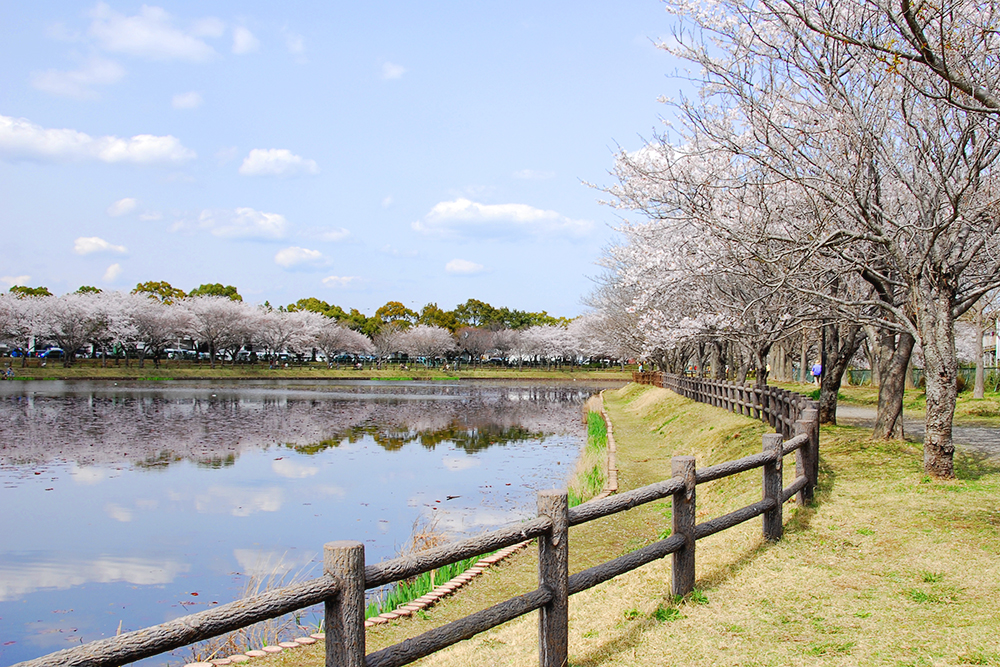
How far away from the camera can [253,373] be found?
222ft

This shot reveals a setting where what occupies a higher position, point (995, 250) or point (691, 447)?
point (995, 250)

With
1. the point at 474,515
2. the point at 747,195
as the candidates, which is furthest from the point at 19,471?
the point at 747,195

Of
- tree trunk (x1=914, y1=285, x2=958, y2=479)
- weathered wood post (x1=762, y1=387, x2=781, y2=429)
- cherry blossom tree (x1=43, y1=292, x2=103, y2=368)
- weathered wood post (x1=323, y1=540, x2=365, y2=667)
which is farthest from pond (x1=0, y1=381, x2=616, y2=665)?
cherry blossom tree (x1=43, y1=292, x2=103, y2=368)

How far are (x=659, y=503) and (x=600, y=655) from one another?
7.18 meters

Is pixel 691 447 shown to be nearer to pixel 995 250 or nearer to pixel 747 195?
pixel 747 195

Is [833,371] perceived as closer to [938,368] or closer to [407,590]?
[938,368]

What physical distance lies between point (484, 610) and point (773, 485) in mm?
4231

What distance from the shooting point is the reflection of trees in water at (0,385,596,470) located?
19438mm

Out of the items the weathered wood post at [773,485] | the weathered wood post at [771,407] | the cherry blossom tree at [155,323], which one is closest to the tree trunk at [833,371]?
the weathered wood post at [771,407]

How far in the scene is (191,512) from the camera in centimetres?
1284

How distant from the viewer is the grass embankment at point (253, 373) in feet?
189

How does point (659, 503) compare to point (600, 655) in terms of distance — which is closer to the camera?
point (600, 655)

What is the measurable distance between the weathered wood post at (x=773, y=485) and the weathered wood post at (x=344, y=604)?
5.01 metres

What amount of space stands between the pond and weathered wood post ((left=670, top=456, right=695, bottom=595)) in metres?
4.34
